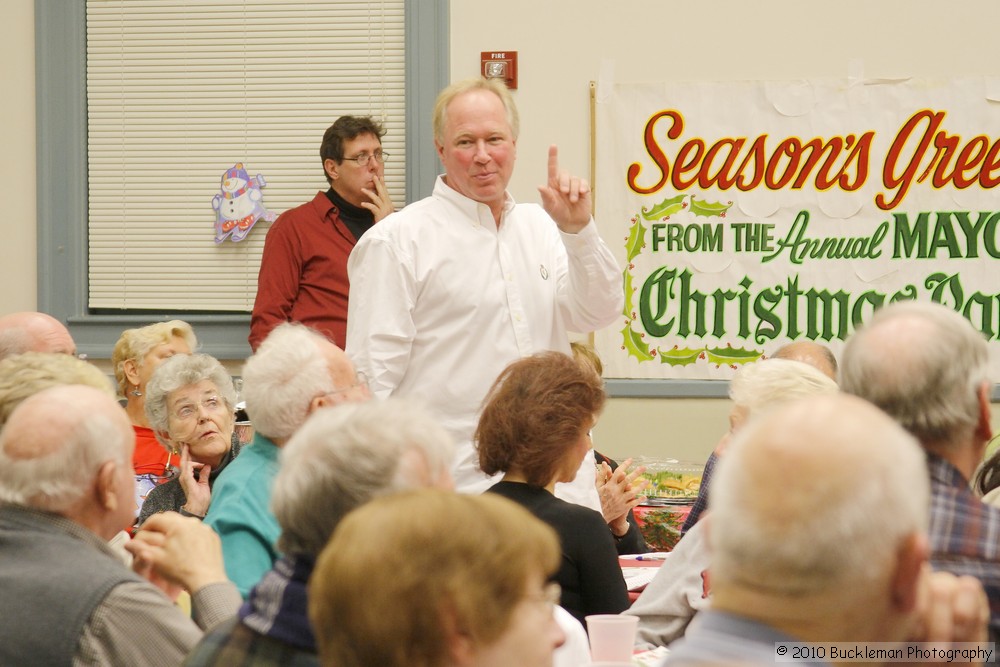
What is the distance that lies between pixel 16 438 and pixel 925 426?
130cm

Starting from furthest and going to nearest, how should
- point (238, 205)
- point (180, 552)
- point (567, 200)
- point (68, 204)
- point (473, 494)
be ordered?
1. point (68, 204)
2. point (238, 205)
3. point (567, 200)
4. point (180, 552)
5. point (473, 494)

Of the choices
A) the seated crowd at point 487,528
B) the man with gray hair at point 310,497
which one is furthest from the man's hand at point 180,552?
the man with gray hair at point 310,497

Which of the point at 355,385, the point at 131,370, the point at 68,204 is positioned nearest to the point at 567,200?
the point at 355,385

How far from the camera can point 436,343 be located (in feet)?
10.6

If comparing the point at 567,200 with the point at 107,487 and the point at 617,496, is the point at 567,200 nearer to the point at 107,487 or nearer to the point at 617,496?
the point at 617,496

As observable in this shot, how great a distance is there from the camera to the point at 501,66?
505 centimetres

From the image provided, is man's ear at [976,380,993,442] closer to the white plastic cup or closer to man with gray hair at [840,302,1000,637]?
man with gray hair at [840,302,1000,637]

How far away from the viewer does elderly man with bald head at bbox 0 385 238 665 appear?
5.61ft

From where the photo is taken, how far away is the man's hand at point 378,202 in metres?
4.85

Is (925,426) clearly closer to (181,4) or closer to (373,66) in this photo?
(373,66)

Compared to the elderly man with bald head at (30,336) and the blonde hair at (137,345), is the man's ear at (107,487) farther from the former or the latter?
the blonde hair at (137,345)

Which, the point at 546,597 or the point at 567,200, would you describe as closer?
the point at 546,597

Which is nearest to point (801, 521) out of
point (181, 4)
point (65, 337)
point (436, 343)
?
point (436, 343)

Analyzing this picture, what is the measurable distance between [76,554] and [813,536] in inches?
45.0
